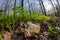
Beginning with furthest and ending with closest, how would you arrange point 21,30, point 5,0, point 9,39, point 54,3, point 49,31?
point 54,3 < point 5,0 < point 49,31 < point 21,30 < point 9,39

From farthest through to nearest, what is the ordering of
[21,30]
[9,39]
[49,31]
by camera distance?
[49,31] → [21,30] → [9,39]

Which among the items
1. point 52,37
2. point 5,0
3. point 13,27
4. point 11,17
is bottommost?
point 52,37

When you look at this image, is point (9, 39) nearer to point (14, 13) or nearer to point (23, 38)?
point (23, 38)

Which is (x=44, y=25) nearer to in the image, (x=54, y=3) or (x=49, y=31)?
(x=49, y=31)

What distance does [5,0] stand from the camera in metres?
4.57

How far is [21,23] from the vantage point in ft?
14.0

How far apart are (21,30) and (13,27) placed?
0.28m

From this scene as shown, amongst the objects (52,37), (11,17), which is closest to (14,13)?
(11,17)

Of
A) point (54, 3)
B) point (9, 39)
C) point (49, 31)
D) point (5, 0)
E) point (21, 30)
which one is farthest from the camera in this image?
point (54, 3)

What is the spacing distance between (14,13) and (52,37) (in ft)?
4.07

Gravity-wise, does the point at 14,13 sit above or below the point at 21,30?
above

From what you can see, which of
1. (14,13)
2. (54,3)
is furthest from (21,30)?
(54,3)

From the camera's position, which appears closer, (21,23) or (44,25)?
(21,23)

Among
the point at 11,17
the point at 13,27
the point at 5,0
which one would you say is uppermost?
the point at 5,0
